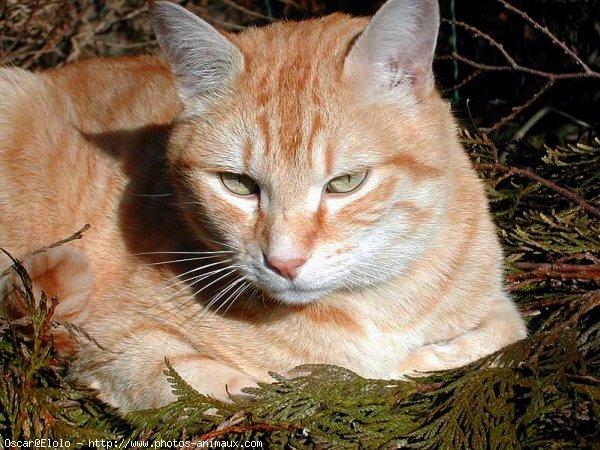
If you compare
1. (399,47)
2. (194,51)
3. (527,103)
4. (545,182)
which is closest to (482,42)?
(527,103)

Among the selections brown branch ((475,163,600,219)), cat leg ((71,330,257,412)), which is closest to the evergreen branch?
cat leg ((71,330,257,412))

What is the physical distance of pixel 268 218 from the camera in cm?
229

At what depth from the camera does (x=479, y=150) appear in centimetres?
347

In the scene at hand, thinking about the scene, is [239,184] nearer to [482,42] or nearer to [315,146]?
[315,146]

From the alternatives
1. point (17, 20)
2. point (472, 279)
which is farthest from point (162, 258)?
point (17, 20)

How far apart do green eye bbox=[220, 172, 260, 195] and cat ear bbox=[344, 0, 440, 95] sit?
442 mm

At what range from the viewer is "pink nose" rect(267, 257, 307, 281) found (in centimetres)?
221

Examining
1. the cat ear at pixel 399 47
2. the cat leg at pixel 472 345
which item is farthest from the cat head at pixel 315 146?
the cat leg at pixel 472 345

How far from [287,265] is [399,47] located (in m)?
0.72

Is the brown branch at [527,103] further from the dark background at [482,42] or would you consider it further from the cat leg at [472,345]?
the cat leg at [472,345]

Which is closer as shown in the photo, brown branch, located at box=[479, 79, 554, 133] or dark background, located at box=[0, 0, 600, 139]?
brown branch, located at box=[479, 79, 554, 133]

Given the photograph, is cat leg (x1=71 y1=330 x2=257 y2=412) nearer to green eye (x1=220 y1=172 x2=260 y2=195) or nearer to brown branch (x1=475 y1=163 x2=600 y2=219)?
green eye (x1=220 y1=172 x2=260 y2=195)

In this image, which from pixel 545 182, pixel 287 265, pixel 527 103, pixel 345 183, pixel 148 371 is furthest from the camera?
pixel 527 103

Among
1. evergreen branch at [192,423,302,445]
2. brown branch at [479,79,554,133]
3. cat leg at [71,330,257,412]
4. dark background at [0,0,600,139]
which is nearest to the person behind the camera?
evergreen branch at [192,423,302,445]
